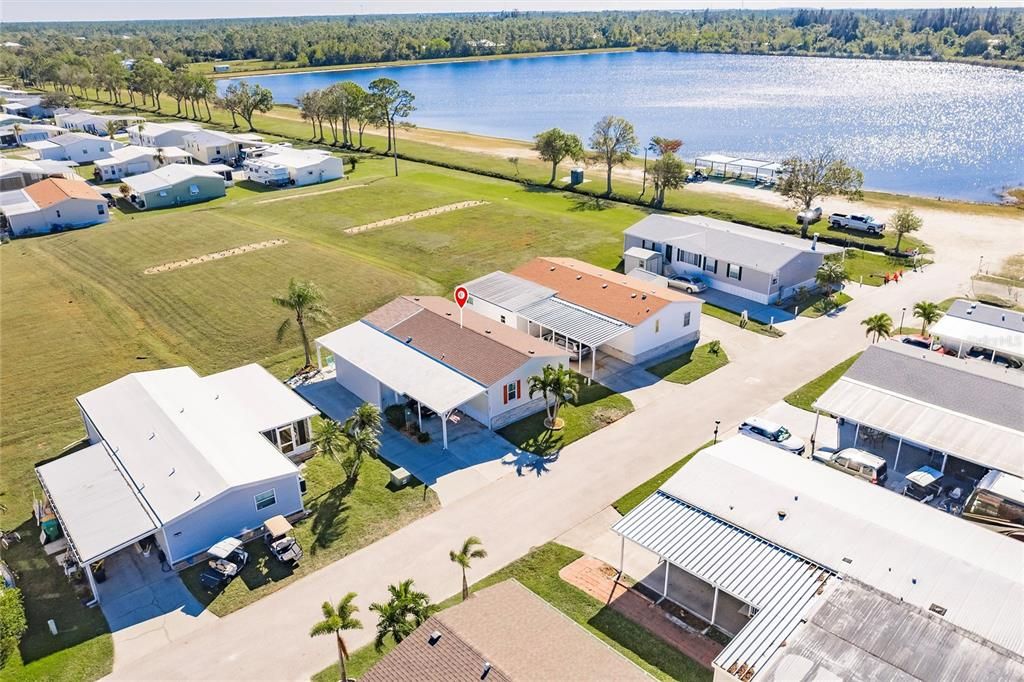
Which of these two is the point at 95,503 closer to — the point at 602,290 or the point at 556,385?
the point at 556,385

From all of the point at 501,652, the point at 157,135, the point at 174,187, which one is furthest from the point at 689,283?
the point at 157,135

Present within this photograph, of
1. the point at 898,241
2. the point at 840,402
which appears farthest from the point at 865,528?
the point at 898,241

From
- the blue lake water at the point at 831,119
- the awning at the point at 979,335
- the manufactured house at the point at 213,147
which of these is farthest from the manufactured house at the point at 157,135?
the awning at the point at 979,335

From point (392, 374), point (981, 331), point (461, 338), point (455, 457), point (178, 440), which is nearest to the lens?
point (178, 440)

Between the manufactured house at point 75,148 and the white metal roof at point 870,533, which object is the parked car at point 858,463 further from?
the manufactured house at point 75,148

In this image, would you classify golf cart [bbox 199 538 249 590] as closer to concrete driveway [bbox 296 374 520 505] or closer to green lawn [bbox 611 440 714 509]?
concrete driveway [bbox 296 374 520 505]

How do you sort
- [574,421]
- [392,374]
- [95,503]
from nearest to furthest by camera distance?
[95,503], [574,421], [392,374]

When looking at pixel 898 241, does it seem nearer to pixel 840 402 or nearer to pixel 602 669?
pixel 840 402

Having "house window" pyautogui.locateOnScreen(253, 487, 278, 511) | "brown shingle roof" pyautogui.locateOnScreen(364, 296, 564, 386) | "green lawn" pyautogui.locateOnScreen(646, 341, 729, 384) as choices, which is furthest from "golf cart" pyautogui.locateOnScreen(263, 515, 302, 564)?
"green lawn" pyautogui.locateOnScreen(646, 341, 729, 384)
